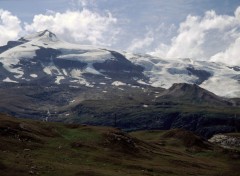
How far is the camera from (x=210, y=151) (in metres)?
134

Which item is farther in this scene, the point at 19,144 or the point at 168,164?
the point at 168,164

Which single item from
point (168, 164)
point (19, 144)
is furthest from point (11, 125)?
point (168, 164)

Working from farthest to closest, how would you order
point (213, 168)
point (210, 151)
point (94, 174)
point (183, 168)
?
point (210, 151), point (213, 168), point (183, 168), point (94, 174)

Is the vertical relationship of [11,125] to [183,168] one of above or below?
above

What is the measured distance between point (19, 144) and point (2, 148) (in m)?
5.07

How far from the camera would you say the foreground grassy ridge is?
5974 cm

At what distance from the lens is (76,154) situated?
73.2m

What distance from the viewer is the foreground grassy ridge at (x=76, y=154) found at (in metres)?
59.7

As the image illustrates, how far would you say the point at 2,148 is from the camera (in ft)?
215

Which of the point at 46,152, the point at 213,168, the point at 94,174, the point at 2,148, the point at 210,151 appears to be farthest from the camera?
the point at 210,151

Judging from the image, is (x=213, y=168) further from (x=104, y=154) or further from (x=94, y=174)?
(x=94, y=174)

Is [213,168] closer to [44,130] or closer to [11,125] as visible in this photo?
[44,130]

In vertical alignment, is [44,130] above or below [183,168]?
above

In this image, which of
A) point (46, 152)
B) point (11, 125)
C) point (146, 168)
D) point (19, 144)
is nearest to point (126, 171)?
point (146, 168)
